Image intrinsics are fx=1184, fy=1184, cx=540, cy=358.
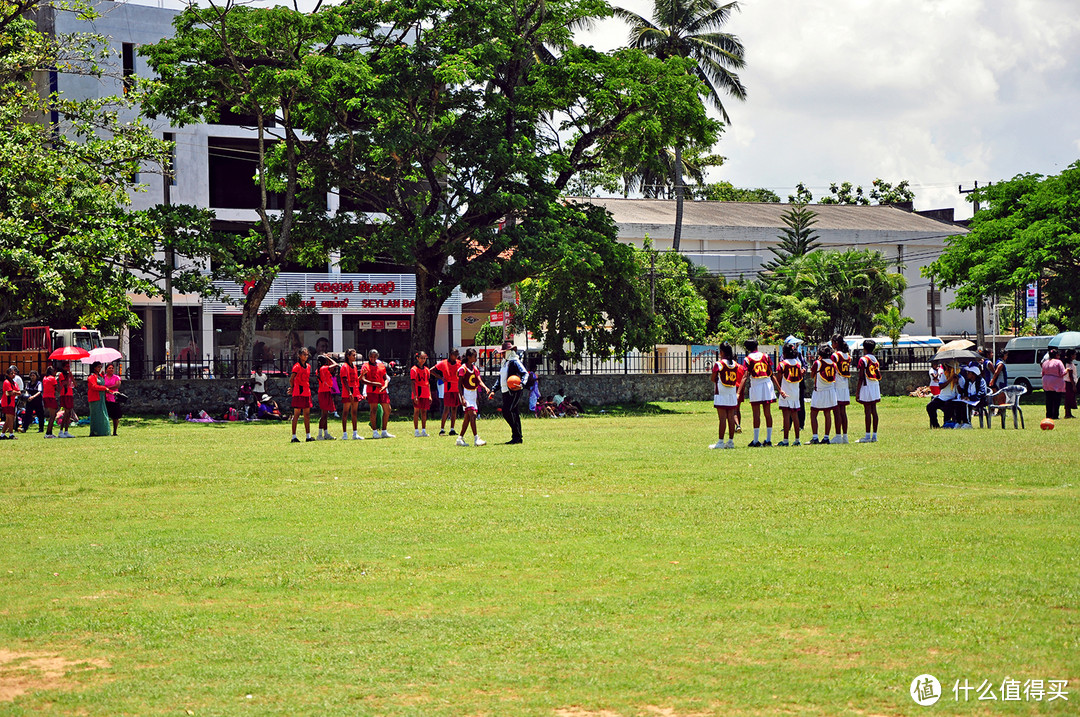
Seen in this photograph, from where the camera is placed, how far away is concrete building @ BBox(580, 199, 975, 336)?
2721 inches

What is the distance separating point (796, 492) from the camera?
1276 centimetres

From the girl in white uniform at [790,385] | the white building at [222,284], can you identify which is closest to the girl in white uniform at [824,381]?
the girl in white uniform at [790,385]

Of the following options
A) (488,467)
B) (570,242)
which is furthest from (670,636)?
(570,242)

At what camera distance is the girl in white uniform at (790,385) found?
64.6 ft

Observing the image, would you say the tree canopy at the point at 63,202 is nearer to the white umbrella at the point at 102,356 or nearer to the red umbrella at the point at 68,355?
the white umbrella at the point at 102,356

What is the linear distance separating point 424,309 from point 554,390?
4740 mm

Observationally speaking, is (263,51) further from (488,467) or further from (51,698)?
(51,698)

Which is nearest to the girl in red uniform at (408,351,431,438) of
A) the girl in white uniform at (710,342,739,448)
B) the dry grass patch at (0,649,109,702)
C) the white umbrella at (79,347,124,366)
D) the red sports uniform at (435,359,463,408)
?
the red sports uniform at (435,359,463,408)

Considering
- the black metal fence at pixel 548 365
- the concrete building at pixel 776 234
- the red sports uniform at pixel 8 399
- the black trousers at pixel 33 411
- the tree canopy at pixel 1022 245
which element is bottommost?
the black trousers at pixel 33 411

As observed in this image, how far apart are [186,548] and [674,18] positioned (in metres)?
46.6

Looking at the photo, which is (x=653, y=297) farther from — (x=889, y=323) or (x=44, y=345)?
(x=44, y=345)

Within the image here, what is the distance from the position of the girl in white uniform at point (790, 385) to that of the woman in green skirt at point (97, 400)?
14.5m

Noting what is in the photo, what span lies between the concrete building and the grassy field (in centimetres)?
5421

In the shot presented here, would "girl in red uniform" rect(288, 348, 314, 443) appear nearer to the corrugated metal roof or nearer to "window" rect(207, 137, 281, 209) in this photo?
"window" rect(207, 137, 281, 209)
